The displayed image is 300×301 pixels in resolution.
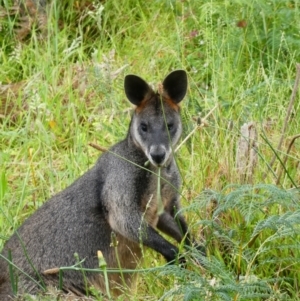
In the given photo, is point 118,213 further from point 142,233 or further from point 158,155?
point 158,155

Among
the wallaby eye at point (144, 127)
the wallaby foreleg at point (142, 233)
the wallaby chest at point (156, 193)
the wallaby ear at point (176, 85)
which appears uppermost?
the wallaby ear at point (176, 85)

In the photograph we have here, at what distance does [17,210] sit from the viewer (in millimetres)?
5656

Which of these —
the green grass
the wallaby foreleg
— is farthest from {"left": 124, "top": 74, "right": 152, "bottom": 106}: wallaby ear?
the wallaby foreleg

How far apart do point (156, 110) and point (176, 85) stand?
0.18 meters

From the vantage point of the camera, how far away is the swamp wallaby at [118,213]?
16.0ft

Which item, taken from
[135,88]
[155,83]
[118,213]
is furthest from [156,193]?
[155,83]

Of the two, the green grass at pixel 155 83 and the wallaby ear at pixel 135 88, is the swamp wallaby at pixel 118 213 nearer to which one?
the wallaby ear at pixel 135 88

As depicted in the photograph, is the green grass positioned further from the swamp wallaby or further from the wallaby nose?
the wallaby nose

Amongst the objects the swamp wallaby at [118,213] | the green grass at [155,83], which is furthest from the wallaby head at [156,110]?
the green grass at [155,83]

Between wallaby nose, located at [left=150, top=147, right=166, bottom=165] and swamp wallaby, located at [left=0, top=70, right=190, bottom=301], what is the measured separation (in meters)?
0.04

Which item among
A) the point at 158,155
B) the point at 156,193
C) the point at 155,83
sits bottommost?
the point at 155,83

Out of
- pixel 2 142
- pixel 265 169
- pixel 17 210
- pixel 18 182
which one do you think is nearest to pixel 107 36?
pixel 2 142

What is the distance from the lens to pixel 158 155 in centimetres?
476

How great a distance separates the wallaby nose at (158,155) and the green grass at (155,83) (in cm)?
27
